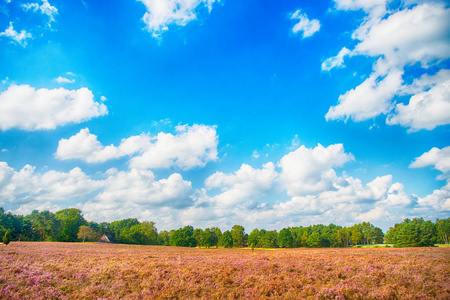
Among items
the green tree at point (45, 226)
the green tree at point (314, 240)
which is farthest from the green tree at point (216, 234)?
the green tree at point (45, 226)

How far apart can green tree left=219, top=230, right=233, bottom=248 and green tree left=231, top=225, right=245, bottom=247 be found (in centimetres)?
186

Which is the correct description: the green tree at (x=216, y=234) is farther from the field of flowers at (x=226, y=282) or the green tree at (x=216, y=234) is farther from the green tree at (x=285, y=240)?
the field of flowers at (x=226, y=282)

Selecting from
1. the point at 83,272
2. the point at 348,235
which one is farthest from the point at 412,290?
the point at 348,235

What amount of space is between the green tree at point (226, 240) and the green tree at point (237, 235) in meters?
1.86

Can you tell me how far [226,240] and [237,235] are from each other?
20.9 ft

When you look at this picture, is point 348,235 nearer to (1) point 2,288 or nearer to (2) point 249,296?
(2) point 249,296

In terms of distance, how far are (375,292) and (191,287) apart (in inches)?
471

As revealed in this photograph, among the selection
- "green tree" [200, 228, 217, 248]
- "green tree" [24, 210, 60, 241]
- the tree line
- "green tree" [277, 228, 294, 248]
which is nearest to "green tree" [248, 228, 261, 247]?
the tree line

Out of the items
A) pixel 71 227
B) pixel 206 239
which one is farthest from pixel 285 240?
pixel 71 227

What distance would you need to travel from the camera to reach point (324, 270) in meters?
19.3

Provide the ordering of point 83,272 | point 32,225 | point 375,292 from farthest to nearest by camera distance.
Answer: point 32,225 → point 83,272 → point 375,292

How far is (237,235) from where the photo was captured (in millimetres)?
116125

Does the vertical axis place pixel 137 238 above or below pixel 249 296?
below

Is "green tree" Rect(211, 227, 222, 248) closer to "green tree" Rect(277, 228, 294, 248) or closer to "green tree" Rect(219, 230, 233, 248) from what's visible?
"green tree" Rect(219, 230, 233, 248)
